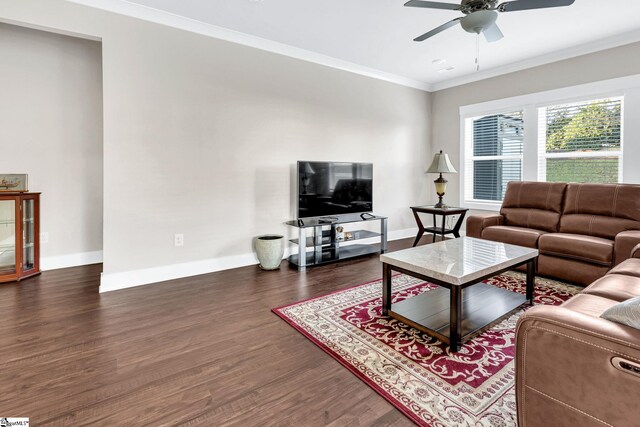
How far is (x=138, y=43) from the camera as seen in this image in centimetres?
318

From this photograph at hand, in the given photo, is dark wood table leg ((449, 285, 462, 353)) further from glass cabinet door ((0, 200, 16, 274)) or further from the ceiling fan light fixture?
glass cabinet door ((0, 200, 16, 274))

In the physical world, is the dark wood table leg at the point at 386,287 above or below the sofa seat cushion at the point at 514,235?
below

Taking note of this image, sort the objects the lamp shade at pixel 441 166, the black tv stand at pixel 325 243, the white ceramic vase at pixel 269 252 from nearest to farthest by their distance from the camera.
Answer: the white ceramic vase at pixel 269 252 → the black tv stand at pixel 325 243 → the lamp shade at pixel 441 166

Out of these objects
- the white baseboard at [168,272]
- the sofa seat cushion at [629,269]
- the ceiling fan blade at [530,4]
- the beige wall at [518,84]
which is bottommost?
the white baseboard at [168,272]

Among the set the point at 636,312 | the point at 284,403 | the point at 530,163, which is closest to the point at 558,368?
the point at 636,312

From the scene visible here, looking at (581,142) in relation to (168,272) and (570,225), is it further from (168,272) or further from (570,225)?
(168,272)

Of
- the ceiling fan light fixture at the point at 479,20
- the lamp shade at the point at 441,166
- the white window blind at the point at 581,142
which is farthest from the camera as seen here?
the lamp shade at the point at 441,166

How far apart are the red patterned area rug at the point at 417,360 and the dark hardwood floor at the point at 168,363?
0.35 feet

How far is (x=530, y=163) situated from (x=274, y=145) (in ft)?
11.8

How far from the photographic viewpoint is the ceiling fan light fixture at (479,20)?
7.72 feet

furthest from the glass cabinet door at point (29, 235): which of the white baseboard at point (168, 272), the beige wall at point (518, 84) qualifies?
the beige wall at point (518, 84)

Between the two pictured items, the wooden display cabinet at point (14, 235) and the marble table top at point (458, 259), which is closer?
the marble table top at point (458, 259)

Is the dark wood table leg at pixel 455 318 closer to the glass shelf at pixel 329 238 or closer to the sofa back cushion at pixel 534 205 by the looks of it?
the glass shelf at pixel 329 238

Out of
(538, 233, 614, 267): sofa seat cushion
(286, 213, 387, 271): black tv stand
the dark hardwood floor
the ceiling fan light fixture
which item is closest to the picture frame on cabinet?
the dark hardwood floor
